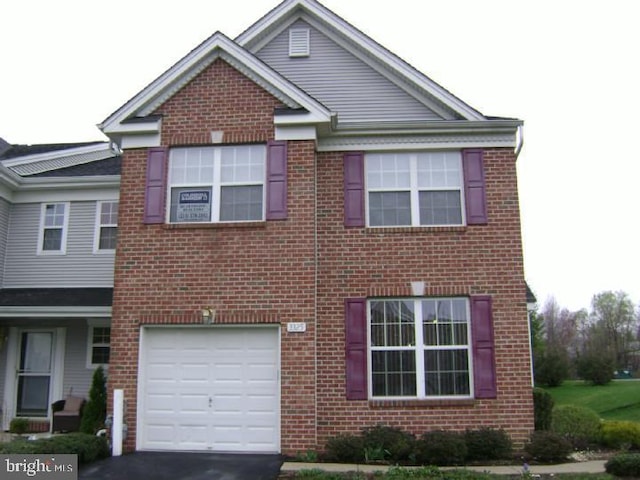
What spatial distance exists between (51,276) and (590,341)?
59952 mm

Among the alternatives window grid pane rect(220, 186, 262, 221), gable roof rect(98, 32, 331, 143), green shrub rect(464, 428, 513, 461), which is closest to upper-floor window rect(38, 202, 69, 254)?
gable roof rect(98, 32, 331, 143)

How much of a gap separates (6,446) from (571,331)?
7534cm

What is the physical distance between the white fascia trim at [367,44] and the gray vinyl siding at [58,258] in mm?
6212

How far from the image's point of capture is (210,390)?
11133 mm

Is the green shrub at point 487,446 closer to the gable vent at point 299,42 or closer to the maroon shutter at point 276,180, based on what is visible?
the maroon shutter at point 276,180

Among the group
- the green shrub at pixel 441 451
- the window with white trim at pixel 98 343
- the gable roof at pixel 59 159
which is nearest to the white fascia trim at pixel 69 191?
the gable roof at pixel 59 159

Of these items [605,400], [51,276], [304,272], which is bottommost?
[605,400]

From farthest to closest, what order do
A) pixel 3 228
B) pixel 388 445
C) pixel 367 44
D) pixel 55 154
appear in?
pixel 55 154
pixel 3 228
pixel 367 44
pixel 388 445

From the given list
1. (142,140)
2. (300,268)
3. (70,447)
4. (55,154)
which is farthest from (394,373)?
(55,154)

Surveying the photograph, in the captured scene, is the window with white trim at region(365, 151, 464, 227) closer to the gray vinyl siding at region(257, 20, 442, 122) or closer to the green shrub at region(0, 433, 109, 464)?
the gray vinyl siding at region(257, 20, 442, 122)

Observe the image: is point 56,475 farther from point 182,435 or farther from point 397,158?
point 397,158

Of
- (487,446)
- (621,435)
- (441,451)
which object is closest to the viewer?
(441,451)

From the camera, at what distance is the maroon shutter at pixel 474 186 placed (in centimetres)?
1192

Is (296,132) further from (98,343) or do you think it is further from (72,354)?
(72,354)
